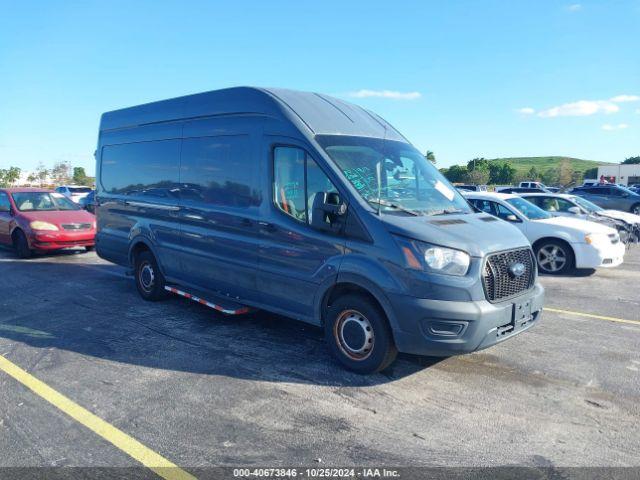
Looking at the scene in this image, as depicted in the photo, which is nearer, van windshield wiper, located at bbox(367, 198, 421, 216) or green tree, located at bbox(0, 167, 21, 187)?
van windshield wiper, located at bbox(367, 198, 421, 216)

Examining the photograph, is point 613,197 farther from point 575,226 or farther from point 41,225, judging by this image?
point 41,225

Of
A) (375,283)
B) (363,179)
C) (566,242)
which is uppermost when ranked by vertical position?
(363,179)

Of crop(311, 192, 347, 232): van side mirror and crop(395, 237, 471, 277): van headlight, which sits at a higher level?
crop(311, 192, 347, 232): van side mirror

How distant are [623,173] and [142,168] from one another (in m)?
96.8

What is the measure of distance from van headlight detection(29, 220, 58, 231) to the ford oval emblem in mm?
9957

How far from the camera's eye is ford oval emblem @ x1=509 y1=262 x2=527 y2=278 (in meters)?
4.39

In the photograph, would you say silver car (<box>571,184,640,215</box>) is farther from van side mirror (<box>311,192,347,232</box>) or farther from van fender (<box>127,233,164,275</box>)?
van side mirror (<box>311,192,347,232</box>)

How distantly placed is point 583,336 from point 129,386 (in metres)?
4.94

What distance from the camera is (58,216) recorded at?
11289mm

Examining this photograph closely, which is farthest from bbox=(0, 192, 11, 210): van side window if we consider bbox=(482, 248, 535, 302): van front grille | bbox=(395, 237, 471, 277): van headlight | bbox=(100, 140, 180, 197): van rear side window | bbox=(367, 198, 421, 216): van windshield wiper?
bbox=(482, 248, 535, 302): van front grille

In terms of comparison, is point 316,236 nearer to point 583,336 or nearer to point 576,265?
point 583,336

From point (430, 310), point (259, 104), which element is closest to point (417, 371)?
point (430, 310)

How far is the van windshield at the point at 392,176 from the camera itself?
4.56 m

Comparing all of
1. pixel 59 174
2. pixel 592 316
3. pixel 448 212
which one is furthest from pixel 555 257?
pixel 59 174
